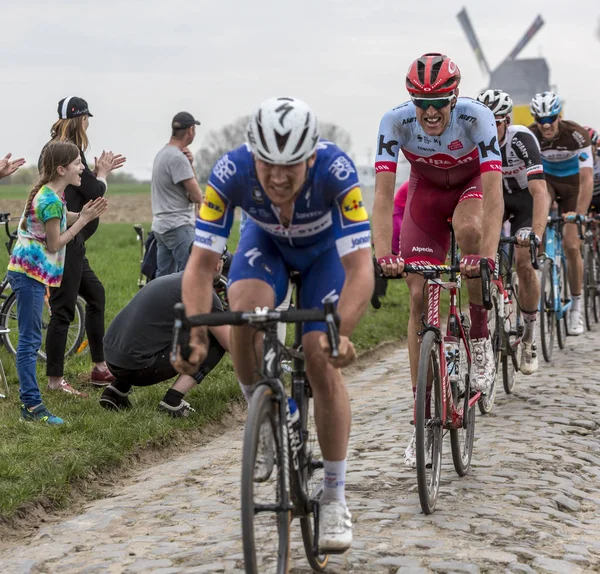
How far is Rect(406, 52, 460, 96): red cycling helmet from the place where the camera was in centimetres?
655


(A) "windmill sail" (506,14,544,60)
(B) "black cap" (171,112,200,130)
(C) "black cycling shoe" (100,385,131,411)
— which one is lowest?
(C) "black cycling shoe" (100,385,131,411)

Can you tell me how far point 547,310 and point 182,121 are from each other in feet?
15.0

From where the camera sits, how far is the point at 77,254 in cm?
898

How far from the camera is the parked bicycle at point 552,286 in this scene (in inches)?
447

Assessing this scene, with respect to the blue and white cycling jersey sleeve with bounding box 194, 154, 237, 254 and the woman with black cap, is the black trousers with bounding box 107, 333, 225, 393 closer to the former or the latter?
the woman with black cap

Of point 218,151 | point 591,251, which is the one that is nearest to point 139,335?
point 591,251

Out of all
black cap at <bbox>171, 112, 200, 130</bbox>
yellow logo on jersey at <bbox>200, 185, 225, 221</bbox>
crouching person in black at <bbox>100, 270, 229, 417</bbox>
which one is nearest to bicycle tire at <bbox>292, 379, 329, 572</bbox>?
yellow logo on jersey at <bbox>200, 185, 225, 221</bbox>

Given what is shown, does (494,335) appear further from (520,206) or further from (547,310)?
(547,310)

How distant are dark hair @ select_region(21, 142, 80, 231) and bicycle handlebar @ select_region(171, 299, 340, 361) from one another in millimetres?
4469

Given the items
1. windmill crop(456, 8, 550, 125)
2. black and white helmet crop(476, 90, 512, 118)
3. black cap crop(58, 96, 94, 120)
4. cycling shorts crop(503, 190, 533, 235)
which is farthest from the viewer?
windmill crop(456, 8, 550, 125)

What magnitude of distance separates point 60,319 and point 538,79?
101 m

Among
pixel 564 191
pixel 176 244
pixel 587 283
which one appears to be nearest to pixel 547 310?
pixel 564 191

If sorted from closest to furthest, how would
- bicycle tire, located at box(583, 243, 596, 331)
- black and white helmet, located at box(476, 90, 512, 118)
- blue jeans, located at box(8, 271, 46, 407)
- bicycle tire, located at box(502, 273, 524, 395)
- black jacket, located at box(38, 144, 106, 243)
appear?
blue jeans, located at box(8, 271, 46, 407) < black and white helmet, located at box(476, 90, 512, 118) < black jacket, located at box(38, 144, 106, 243) < bicycle tire, located at box(502, 273, 524, 395) < bicycle tire, located at box(583, 243, 596, 331)

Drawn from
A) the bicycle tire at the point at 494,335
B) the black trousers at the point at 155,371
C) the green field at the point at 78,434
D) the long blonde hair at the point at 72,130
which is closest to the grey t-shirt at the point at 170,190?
the green field at the point at 78,434
